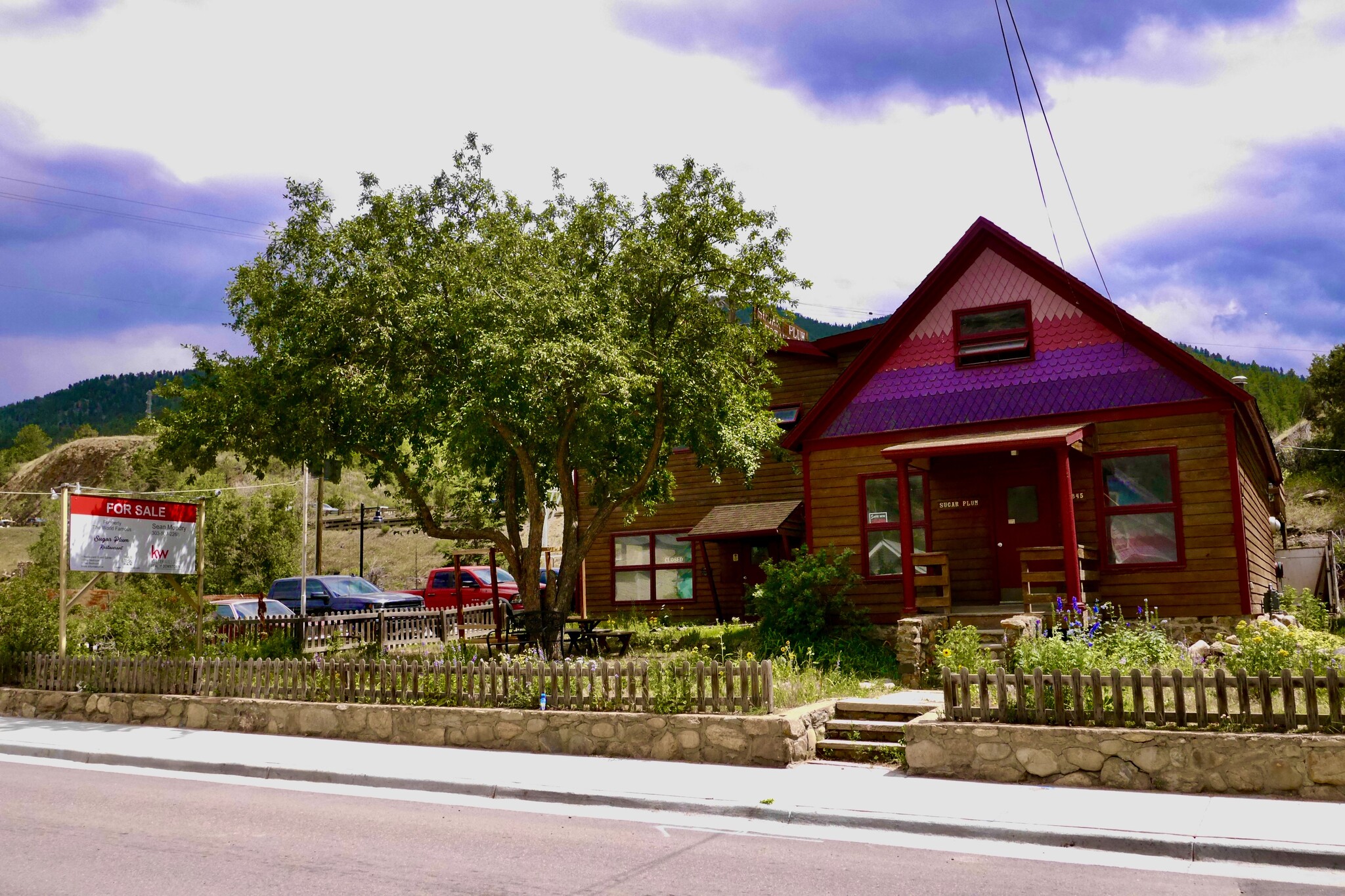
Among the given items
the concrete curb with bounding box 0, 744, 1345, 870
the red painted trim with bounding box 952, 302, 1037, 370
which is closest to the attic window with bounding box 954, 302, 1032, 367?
the red painted trim with bounding box 952, 302, 1037, 370

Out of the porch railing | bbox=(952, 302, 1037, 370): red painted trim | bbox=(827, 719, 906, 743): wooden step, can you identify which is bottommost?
bbox=(827, 719, 906, 743): wooden step

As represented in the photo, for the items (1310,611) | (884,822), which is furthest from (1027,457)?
(884,822)

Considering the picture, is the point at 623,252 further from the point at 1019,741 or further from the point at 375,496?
the point at 375,496

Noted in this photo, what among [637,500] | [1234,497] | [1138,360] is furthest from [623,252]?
[1234,497]

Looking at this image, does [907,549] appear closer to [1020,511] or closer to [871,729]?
[1020,511]

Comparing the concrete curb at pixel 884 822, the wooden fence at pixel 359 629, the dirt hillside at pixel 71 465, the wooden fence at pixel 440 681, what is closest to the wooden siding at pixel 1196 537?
the wooden fence at pixel 440 681

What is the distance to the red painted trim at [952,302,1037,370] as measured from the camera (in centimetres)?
1803

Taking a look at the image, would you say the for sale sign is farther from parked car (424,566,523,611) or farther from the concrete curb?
parked car (424,566,523,611)

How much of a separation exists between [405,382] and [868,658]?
950cm

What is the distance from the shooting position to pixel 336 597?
3036cm

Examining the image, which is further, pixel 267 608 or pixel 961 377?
pixel 267 608

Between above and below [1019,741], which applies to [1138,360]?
above

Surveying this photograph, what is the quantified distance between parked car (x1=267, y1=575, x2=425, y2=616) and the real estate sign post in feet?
40.4

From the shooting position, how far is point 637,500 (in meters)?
21.6
